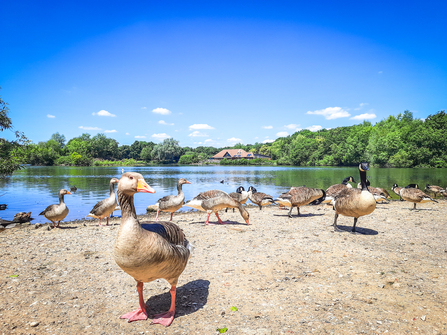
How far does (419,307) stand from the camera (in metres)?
4.42

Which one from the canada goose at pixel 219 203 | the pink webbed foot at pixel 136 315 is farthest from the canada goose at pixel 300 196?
the pink webbed foot at pixel 136 315

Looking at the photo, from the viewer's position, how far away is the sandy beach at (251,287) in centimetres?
416

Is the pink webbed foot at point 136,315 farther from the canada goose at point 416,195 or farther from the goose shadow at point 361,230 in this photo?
the canada goose at point 416,195

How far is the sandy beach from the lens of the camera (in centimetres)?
416

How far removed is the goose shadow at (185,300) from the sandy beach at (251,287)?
0.02m

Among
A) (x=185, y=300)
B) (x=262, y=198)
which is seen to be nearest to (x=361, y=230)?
(x=262, y=198)

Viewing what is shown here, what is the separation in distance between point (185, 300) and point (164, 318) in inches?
27.8

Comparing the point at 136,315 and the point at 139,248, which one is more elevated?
the point at 139,248

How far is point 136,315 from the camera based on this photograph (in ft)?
14.6

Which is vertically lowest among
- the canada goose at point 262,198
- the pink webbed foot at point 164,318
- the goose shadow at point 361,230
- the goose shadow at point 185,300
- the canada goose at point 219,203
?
the goose shadow at point 185,300

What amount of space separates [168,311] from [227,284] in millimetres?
1498

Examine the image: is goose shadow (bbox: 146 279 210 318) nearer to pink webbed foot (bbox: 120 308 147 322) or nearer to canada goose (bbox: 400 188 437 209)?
pink webbed foot (bbox: 120 308 147 322)

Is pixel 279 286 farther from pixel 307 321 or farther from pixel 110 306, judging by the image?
pixel 110 306

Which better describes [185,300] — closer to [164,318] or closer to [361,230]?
[164,318]
